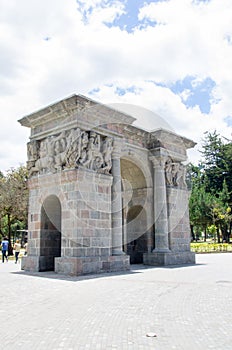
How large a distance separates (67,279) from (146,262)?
5891 millimetres

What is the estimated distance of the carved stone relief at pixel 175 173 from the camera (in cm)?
1602

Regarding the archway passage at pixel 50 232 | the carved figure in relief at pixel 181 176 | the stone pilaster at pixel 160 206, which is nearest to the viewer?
the archway passage at pixel 50 232

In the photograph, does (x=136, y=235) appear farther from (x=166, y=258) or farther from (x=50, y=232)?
(x=50, y=232)

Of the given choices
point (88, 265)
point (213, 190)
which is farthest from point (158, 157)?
Result: point (213, 190)

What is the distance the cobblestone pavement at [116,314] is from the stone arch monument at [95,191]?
2.20 meters

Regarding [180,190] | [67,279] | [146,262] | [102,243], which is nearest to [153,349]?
[67,279]

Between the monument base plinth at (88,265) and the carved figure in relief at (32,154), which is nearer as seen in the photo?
the monument base plinth at (88,265)

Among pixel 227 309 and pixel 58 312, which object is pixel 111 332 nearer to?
pixel 58 312

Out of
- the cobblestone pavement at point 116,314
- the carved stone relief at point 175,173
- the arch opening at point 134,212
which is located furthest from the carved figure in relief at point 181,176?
the cobblestone pavement at point 116,314

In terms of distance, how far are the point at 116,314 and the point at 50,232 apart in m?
7.78

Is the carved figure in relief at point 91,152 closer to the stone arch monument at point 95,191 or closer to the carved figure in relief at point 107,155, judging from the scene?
the stone arch monument at point 95,191

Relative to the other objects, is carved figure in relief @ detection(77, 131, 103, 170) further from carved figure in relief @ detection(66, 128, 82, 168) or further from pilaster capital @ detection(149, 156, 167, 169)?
pilaster capital @ detection(149, 156, 167, 169)

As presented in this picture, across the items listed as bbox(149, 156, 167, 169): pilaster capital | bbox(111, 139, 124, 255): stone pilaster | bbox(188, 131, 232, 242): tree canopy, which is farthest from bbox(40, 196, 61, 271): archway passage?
bbox(188, 131, 232, 242): tree canopy

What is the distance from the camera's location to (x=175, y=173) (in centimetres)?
1645
